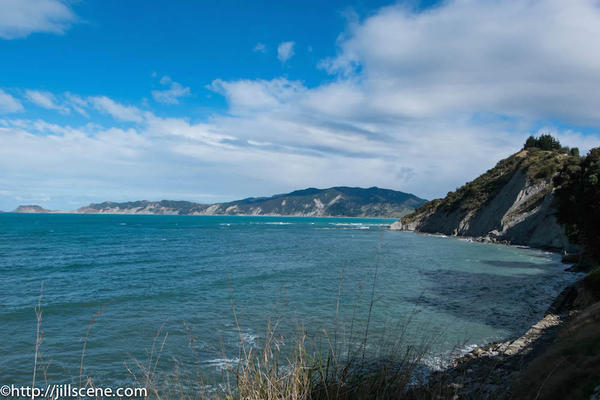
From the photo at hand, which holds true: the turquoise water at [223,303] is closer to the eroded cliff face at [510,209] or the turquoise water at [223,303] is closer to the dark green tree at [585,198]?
the dark green tree at [585,198]

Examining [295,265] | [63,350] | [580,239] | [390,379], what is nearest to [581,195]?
[580,239]

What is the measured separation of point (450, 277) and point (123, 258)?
34795mm

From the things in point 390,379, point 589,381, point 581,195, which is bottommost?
point 589,381

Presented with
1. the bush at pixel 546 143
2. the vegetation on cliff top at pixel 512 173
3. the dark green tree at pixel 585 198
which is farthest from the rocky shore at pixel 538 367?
the bush at pixel 546 143

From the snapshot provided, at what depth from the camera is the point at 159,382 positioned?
34.6 feet

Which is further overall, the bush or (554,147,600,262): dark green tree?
the bush

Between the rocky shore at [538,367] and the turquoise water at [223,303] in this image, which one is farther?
the turquoise water at [223,303]

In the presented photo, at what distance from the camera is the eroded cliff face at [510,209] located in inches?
2216

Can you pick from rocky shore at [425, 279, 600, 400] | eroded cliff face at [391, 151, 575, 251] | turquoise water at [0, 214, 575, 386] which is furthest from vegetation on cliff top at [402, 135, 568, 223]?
rocky shore at [425, 279, 600, 400]

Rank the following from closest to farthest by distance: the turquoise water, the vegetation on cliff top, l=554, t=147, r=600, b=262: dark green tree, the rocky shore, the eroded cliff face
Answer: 1. the rocky shore
2. the turquoise water
3. l=554, t=147, r=600, b=262: dark green tree
4. the eroded cliff face
5. the vegetation on cliff top

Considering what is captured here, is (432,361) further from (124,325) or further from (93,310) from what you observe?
(93,310)

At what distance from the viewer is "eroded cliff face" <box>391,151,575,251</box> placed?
185 feet

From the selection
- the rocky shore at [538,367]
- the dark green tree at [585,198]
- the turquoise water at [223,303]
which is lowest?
the turquoise water at [223,303]

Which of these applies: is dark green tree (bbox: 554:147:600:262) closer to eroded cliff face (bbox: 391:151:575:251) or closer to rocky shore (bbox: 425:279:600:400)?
rocky shore (bbox: 425:279:600:400)
